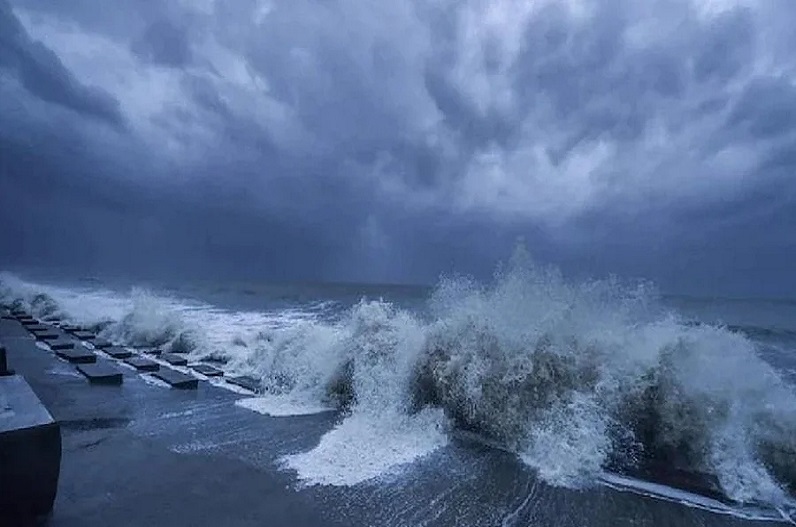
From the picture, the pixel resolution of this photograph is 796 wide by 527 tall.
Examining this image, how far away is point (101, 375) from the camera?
7699mm

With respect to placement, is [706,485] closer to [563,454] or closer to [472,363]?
[563,454]

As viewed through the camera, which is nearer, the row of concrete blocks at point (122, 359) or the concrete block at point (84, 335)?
the row of concrete blocks at point (122, 359)

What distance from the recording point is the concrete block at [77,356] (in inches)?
358

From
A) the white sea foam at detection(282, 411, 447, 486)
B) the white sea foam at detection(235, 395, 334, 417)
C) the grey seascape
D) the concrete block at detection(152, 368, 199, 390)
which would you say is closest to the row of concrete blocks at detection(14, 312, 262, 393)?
the concrete block at detection(152, 368, 199, 390)

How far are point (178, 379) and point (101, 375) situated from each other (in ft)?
4.08

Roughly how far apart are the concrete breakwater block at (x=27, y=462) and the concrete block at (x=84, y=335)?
11.6 m

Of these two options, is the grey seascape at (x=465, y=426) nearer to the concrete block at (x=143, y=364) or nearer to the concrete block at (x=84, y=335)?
the concrete block at (x=143, y=364)

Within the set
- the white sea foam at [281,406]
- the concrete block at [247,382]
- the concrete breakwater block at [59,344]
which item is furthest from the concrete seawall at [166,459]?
the concrete breakwater block at [59,344]

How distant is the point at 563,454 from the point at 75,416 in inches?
245

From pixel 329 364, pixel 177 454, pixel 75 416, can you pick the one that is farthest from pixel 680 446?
pixel 75 416

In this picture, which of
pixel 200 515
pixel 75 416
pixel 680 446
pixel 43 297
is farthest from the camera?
pixel 43 297

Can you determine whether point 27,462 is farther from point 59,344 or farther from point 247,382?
point 59,344

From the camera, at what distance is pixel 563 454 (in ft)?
16.6

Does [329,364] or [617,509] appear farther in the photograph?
[329,364]
